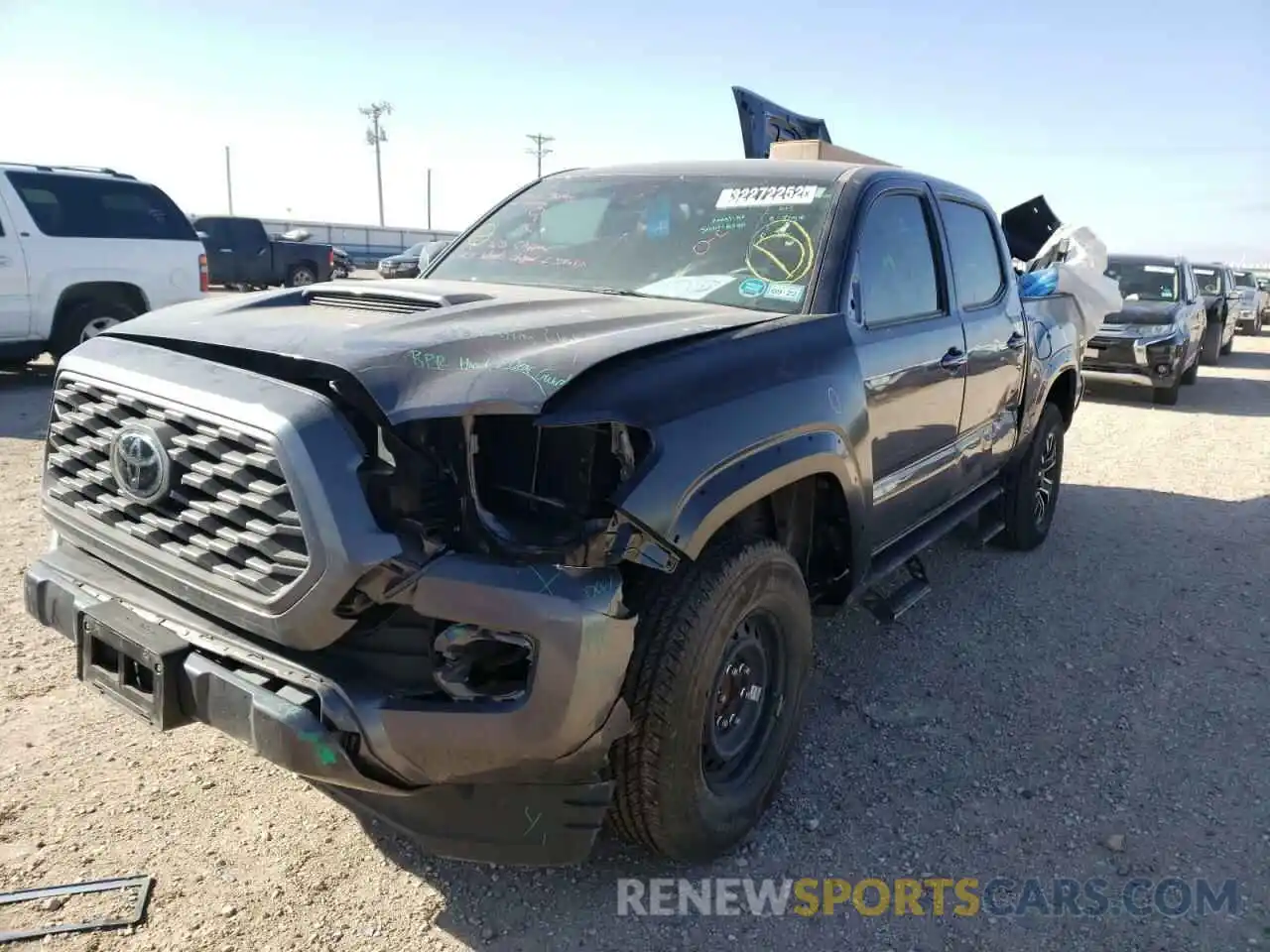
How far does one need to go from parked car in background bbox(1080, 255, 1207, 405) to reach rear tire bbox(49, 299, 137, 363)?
35.2ft

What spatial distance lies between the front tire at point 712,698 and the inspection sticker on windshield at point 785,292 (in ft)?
3.13

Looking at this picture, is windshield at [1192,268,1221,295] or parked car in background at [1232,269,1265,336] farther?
parked car in background at [1232,269,1265,336]

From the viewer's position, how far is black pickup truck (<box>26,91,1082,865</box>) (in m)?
2.09

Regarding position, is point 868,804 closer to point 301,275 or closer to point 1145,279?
point 1145,279

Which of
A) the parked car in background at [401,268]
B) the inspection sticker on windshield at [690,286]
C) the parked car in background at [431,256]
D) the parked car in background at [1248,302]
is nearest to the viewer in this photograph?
the inspection sticker on windshield at [690,286]

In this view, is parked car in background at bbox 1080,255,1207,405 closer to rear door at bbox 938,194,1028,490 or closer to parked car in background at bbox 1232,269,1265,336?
rear door at bbox 938,194,1028,490

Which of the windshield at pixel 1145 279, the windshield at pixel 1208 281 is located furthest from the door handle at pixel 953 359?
the windshield at pixel 1208 281

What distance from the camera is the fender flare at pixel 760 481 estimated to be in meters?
→ 2.29

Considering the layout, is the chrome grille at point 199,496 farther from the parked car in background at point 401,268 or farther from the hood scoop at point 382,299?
the parked car in background at point 401,268

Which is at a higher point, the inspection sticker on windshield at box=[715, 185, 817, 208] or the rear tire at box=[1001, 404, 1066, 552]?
the inspection sticker on windshield at box=[715, 185, 817, 208]

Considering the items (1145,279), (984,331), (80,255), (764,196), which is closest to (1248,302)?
(1145,279)

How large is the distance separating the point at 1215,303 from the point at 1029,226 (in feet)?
35.4

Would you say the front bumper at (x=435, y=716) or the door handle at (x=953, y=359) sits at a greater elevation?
the door handle at (x=953, y=359)

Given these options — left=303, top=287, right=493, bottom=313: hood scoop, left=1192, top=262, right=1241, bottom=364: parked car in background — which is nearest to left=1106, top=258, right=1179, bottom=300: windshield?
left=1192, top=262, right=1241, bottom=364: parked car in background
